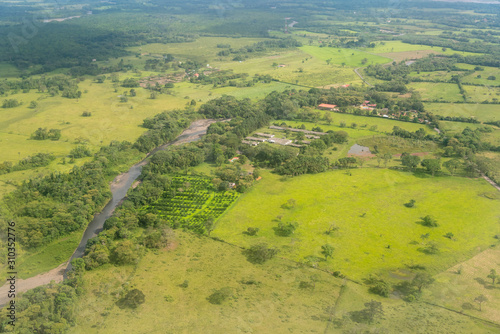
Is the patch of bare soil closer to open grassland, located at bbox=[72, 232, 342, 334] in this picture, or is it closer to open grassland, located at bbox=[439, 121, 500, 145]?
open grassland, located at bbox=[72, 232, 342, 334]

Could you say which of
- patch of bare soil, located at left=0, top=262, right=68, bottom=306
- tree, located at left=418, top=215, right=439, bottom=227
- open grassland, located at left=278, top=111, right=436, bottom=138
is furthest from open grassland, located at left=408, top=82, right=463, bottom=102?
patch of bare soil, located at left=0, top=262, right=68, bottom=306

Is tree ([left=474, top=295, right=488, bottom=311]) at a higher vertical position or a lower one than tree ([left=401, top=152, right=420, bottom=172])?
lower

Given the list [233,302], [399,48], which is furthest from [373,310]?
[399,48]

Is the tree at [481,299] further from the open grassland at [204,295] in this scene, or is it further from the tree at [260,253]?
the tree at [260,253]

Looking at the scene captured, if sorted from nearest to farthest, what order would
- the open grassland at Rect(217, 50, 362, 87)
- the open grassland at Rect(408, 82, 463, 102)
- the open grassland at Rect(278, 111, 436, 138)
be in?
the open grassland at Rect(278, 111, 436, 138) → the open grassland at Rect(408, 82, 463, 102) → the open grassland at Rect(217, 50, 362, 87)

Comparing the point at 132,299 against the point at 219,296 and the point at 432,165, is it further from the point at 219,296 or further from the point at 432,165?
the point at 432,165

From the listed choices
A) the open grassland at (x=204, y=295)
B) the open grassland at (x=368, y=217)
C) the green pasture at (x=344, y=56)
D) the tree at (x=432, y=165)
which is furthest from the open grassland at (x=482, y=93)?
the open grassland at (x=204, y=295)
